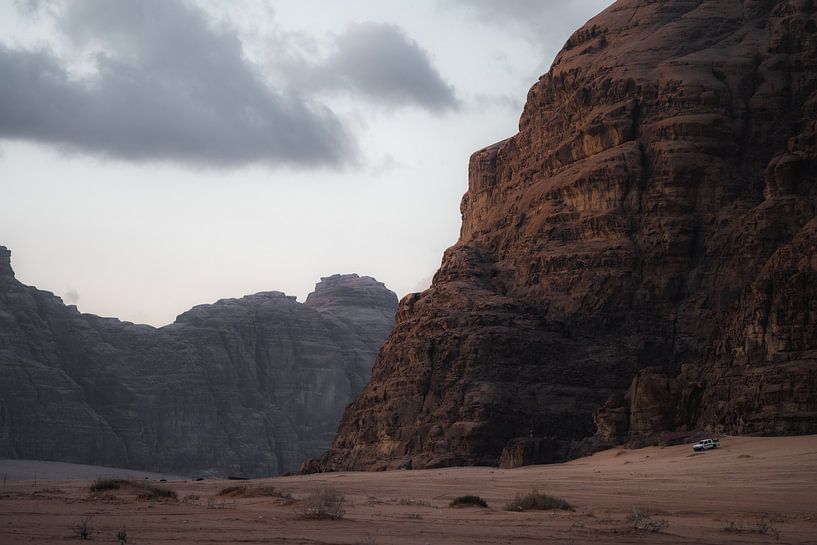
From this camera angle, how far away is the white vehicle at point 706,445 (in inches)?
2391

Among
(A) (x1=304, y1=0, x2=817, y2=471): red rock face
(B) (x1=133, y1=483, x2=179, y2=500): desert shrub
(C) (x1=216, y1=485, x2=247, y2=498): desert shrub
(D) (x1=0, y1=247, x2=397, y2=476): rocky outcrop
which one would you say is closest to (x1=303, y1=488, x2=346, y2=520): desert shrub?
(B) (x1=133, y1=483, x2=179, y2=500): desert shrub

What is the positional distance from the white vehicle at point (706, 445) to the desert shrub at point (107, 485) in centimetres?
3212

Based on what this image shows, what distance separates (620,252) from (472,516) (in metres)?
67.9

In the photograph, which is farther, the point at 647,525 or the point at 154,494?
the point at 154,494

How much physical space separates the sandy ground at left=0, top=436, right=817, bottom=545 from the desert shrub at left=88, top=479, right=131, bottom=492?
4.44 feet

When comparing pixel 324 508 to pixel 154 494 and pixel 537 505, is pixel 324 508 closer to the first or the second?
pixel 537 505

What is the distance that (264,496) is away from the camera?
36250 millimetres

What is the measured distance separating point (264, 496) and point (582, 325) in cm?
5932

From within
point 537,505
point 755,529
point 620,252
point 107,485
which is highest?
point 620,252

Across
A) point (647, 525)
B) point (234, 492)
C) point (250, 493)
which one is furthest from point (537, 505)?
point (234, 492)

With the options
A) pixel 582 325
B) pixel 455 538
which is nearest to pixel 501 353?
pixel 582 325

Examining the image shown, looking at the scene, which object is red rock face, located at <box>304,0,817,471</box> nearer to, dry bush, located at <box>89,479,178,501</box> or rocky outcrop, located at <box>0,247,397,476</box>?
dry bush, located at <box>89,479,178,501</box>

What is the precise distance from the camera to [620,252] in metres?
93.1

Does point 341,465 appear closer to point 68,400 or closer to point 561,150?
point 561,150
